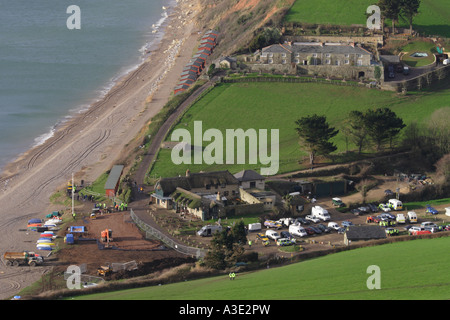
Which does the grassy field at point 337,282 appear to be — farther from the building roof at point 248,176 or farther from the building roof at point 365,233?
the building roof at point 248,176

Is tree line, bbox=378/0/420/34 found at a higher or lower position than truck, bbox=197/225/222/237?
higher

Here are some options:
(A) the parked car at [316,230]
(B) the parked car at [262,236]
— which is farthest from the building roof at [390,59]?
(B) the parked car at [262,236]

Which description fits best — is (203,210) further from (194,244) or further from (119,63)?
(119,63)

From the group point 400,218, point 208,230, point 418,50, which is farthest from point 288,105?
point 208,230

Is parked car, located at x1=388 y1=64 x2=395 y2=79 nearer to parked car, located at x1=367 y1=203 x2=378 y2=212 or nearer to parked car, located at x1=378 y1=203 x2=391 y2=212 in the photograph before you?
parked car, located at x1=367 y1=203 x2=378 y2=212

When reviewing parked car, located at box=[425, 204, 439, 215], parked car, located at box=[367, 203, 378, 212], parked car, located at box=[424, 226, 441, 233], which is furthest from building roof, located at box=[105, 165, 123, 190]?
parked car, located at box=[424, 226, 441, 233]

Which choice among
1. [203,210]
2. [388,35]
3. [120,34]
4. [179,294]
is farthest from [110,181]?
[120,34]
